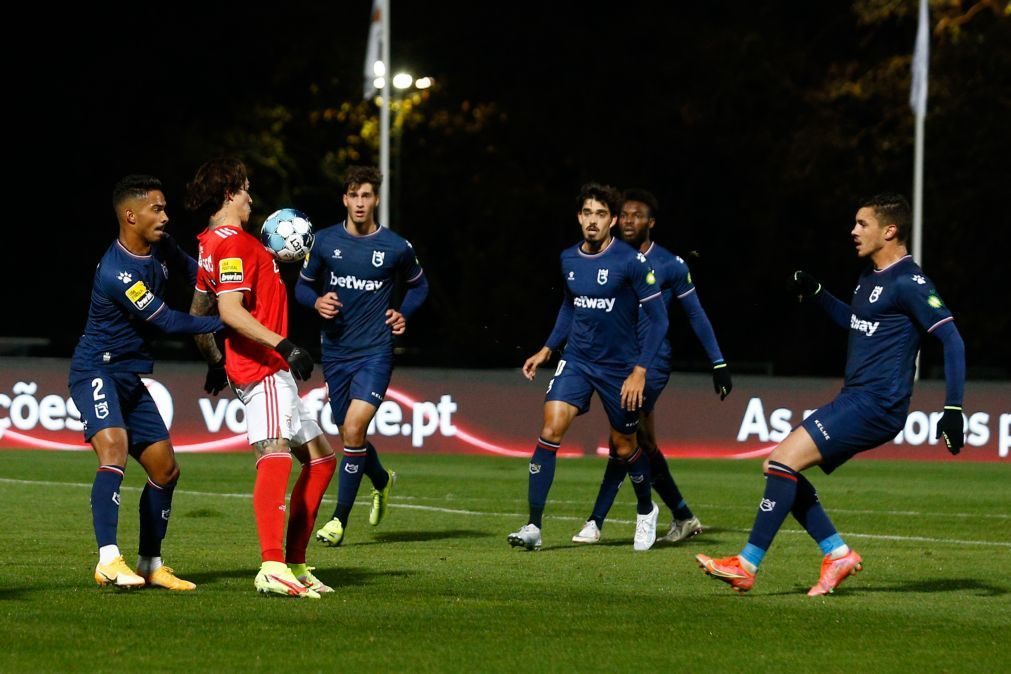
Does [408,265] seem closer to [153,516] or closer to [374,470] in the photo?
[374,470]

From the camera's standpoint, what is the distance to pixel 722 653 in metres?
7.74

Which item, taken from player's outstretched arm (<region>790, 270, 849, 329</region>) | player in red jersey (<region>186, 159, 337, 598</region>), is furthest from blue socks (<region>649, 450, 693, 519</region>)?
player in red jersey (<region>186, 159, 337, 598</region>)

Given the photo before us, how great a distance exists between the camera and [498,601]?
9156mm

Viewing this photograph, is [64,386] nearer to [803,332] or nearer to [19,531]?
[19,531]

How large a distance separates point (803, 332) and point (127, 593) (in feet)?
109

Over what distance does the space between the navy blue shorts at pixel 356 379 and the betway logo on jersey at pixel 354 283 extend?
1.54 ft

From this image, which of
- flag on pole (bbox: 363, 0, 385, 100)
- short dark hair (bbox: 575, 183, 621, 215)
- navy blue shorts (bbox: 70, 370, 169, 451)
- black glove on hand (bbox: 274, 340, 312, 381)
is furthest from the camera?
flag on pole (bbox: 363, 0, 385, 100)

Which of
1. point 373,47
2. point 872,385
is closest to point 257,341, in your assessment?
point 872,385

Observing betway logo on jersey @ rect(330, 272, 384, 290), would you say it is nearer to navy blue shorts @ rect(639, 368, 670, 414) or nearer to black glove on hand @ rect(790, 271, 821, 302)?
navy blue shorts @ rect(639, 368, 670, 414)

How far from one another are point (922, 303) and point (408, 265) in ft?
13.9

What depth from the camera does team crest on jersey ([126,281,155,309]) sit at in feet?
29.6

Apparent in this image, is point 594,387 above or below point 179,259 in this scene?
below

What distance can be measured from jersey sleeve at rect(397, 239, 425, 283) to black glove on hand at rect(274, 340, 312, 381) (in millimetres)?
3686

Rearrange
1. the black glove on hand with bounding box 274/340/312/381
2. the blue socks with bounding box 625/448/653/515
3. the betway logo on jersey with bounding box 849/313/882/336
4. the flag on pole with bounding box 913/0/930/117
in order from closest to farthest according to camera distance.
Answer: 1. the black glove on hand with bounding box 274/340/312/381
2. the betway logo on jersey with bounding box 849/313/882/336
3. the blue socks with bounding box 625/448/653/515
4. the flag on pole with bounding box 913/0/930/117
